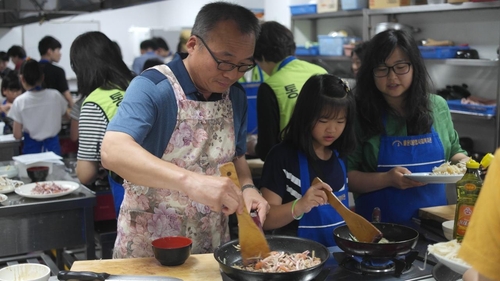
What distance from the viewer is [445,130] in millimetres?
2783

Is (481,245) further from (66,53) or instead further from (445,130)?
(66,53)

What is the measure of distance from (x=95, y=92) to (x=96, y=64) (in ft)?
0.69

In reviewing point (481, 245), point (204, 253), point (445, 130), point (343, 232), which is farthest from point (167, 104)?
point (445, 130)

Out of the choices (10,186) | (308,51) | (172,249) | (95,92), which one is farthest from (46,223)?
(308,51)

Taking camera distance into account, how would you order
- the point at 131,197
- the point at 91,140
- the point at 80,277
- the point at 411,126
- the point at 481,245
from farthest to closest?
the point at 91,140 < the point at 411,126 < the point at 131,197 < the point at 80,277 < the point at 481,245

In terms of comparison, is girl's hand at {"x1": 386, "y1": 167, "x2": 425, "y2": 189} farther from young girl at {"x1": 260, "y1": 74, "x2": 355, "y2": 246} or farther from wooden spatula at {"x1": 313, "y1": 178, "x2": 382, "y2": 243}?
wooden spatula at {"x1": 313, "y1": 178, "x2": 382, "y2": 243}

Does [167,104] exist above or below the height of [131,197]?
above

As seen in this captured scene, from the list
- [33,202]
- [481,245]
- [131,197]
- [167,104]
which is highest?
[167,104]

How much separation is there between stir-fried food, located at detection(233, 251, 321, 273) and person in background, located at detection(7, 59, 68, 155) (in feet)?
13.3

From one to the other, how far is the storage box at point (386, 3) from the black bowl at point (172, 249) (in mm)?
3796

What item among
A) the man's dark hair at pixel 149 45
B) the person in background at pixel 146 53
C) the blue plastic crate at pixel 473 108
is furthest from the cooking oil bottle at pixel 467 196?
the man's dark hair at pixel 149 45

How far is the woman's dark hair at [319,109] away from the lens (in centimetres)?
238

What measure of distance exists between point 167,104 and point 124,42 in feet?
33.5

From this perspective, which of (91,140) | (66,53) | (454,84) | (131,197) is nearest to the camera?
(131,197)
